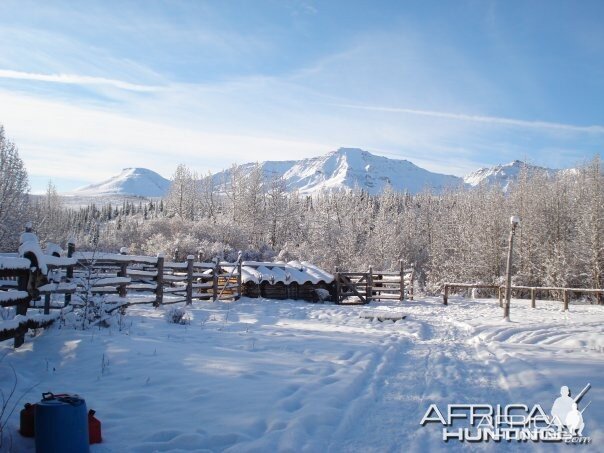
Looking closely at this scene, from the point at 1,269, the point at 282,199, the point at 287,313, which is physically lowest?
the point at 287,313

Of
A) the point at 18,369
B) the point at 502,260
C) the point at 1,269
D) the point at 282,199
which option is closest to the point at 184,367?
the point at 18,369

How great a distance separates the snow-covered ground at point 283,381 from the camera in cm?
410

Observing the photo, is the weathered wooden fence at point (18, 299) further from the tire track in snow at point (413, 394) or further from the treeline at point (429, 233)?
the treeline at point (429, 233)

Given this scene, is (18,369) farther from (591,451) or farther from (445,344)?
(445,344)

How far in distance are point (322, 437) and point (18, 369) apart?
3917 mm

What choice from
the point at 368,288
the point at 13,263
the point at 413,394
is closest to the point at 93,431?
the point at 13,263

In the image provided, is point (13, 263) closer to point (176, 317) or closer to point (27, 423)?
point (27, 423)

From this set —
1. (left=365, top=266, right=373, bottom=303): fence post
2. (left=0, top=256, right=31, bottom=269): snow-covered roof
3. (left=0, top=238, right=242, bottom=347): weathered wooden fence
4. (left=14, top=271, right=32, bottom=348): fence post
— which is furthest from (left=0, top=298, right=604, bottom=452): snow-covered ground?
(left=365, top=266, right=373, bottom=303): fence post

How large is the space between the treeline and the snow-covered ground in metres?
22.0

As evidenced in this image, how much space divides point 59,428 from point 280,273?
57.0 ft

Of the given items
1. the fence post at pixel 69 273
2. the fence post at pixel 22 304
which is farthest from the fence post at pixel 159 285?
the fence post at pixel 22 304

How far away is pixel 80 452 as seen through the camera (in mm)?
3295

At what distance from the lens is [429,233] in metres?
58.8

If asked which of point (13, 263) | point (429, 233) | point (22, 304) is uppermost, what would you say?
point (429, 233)
